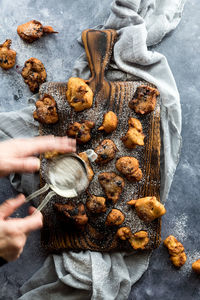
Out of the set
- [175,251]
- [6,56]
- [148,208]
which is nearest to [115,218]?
[148,208]

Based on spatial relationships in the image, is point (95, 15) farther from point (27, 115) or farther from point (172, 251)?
point (172, 251)

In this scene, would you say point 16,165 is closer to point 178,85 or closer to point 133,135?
point 133,135

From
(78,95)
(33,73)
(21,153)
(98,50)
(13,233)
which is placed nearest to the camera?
(13,233)

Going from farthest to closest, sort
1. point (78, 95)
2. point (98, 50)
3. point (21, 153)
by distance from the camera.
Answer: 1. point (98, 50)
2. point (78, 95)
3. point (21, 153)

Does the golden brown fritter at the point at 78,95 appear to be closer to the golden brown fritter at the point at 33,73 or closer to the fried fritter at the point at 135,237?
the golden brown fritter at the point at 33,73

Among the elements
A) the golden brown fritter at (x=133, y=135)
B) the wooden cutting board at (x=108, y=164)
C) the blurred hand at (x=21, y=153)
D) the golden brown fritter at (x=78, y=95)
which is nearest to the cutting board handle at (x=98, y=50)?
the wooden cutting board at (x=108, y=164)

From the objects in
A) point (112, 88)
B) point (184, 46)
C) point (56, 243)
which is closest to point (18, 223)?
point (56, 243)

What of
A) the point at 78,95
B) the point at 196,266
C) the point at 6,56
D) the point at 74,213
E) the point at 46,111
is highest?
the point at 6,56

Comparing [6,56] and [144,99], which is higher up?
[6,56]
